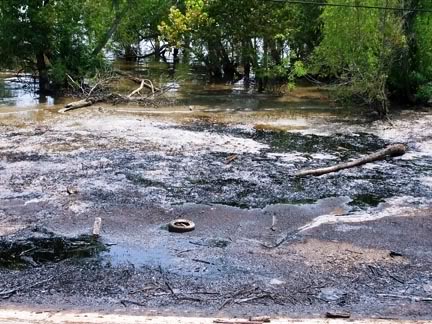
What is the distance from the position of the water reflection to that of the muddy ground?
176 inches

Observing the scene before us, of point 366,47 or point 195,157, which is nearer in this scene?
point 195,157

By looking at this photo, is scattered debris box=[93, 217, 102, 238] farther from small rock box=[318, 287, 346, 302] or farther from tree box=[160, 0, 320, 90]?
tree box=[160, 0, 320, 90]

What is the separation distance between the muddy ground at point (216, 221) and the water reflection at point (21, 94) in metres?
4.46

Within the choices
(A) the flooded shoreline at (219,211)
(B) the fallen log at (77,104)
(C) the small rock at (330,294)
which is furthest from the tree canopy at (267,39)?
(C) the small rock at (330,294)

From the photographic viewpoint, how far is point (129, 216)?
9180 mm

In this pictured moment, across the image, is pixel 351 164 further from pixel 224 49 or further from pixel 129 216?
pixel 224 49

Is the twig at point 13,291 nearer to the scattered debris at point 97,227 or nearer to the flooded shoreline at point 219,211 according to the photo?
the flooded shoreline at point 219,211

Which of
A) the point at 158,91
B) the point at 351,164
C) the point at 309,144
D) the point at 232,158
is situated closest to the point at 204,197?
the point at 232,158

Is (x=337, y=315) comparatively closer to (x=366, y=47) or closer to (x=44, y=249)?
(x=44, y=249)

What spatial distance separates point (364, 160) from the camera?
40.5 feet

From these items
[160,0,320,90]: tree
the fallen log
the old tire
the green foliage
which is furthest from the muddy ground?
[160,0,320,90]: tree

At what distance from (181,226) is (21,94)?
1559 cm

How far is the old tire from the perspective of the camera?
8547mm

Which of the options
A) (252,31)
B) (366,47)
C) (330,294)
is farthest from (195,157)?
(252,31)
